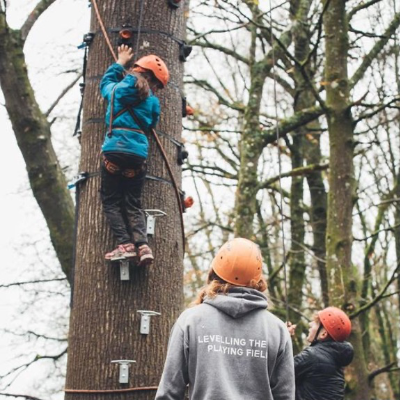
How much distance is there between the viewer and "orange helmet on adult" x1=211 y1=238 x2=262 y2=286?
11.5 ft

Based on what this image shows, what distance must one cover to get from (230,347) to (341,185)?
19.7 feet

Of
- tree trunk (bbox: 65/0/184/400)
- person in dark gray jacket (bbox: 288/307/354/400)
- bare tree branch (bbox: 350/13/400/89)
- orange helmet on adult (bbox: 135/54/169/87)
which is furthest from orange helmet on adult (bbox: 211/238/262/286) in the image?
bare tree branch (bbox: 350/13/400/89)

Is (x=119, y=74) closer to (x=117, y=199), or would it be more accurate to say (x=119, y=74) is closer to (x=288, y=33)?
(x=117, y=199)

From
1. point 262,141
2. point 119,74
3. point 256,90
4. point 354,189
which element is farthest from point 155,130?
point 256,90

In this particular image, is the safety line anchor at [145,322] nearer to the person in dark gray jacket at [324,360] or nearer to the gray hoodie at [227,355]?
the gray hoodie at [227,355]

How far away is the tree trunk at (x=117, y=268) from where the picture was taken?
423 centimetres

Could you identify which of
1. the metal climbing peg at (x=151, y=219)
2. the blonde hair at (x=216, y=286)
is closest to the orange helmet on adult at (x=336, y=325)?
the metal climbing peg at (x=151, y=219)

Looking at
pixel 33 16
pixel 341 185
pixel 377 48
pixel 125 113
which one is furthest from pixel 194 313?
pixel 377 48

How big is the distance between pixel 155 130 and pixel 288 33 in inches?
295

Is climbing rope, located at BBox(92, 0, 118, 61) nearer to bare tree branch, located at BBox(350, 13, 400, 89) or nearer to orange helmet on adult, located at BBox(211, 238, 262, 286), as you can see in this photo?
orange helmet on adult, located at BBox(211, 238, 262, 286)

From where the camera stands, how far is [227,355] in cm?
332

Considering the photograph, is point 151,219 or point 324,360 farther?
point 324,360

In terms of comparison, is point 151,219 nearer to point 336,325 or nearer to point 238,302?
point 238,302

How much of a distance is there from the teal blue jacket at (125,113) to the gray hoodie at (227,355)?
A: 52.1 inches
